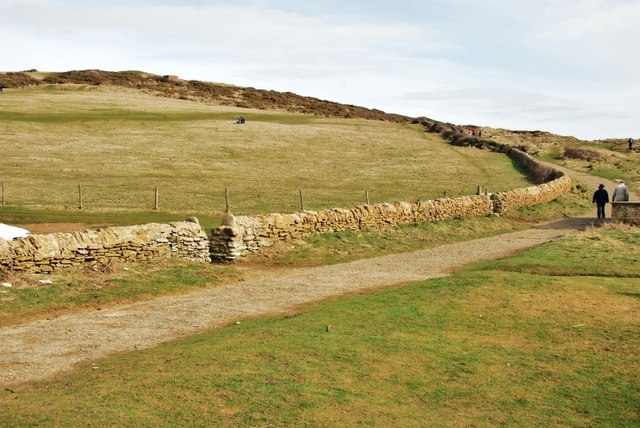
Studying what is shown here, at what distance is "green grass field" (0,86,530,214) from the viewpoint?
145 ft

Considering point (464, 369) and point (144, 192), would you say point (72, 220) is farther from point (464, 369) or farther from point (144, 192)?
point (464, 369)

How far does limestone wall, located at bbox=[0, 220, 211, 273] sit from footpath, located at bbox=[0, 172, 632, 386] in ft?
9.51

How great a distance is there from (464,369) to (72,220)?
24.2 m

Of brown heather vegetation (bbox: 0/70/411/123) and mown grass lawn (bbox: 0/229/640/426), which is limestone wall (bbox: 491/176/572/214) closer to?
mown grass lawn (bbox: 0/229/640/426)

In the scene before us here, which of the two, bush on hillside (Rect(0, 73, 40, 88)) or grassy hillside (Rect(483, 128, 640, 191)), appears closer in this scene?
grassy hillside (Rect(483, 128, 640, 191))

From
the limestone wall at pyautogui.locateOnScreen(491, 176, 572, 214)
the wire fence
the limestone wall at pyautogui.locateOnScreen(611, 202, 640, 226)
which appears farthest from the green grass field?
the limestone wall at pyautogui.locateOnScreen(611, 202, 640, 226)

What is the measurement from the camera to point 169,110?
97.7m

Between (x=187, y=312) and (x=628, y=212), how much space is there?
26.1m

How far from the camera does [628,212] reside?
3709cm

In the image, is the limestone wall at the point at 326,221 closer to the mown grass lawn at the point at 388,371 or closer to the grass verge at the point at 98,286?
the grass verge at the point at 98,286

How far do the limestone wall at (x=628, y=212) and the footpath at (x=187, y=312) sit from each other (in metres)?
8.77

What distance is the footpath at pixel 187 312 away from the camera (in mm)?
14844

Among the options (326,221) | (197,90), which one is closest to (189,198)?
(326,221)

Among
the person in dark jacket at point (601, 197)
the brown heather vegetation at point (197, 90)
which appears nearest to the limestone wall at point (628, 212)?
the person in dark jacket at point (601, 197)
